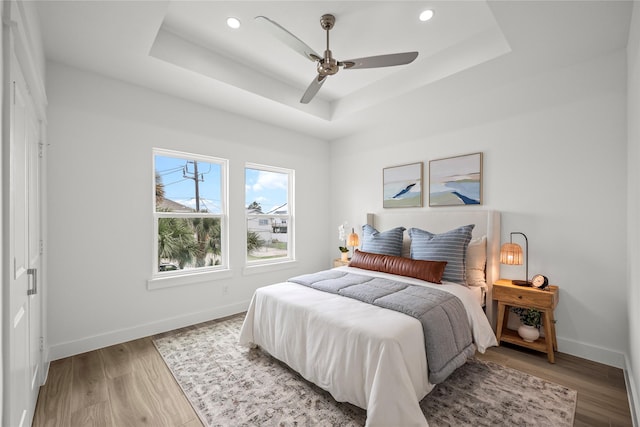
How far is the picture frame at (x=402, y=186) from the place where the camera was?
3861mm

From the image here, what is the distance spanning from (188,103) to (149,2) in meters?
1.53

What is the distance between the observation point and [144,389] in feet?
7.21

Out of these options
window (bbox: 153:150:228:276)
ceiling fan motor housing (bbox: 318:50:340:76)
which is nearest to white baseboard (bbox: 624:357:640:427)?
ceiling fan motor housing (bbox: 318:50:340:76)

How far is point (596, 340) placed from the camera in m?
2.59

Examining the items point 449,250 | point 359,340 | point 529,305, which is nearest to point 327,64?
point 359,340

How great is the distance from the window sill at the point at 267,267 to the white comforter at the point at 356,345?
4.43 ft

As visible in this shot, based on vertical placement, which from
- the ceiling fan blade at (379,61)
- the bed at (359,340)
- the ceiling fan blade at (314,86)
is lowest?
the bed at (359,340)

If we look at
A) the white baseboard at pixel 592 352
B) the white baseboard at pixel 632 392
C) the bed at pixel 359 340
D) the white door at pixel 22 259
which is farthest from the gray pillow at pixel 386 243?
the white door at pixel 22 259

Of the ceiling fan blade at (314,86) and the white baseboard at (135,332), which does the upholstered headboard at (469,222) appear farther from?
the white baseboard at (135,332)

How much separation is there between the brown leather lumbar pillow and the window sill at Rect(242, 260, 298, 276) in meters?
1.26

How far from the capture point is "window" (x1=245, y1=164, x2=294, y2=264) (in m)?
4.18

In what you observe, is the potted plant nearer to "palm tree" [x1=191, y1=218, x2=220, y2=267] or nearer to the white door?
"palm tree" [x1=191, y1=218, x2=220, y2=267]

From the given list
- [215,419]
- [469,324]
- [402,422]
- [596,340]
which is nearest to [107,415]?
[215,419]

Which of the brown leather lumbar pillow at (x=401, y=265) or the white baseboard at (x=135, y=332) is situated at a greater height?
the brown leather lumbar pillow at (x=401, y=265)
